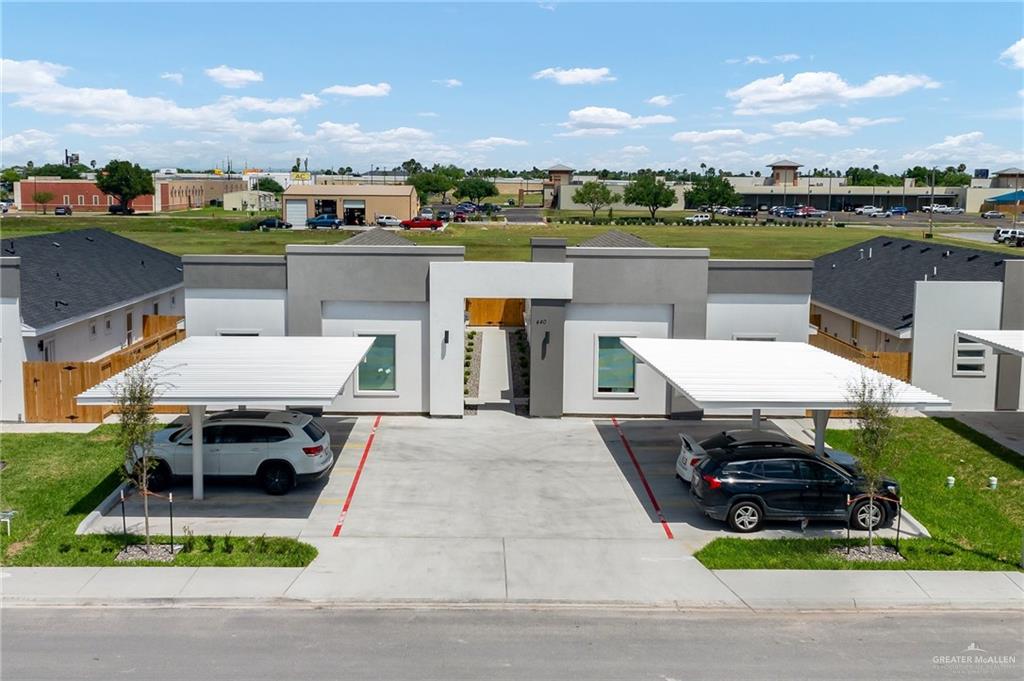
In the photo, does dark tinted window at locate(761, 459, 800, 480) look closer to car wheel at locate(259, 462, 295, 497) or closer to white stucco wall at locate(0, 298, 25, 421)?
car wheel at locate(259, 462, 295, 497)

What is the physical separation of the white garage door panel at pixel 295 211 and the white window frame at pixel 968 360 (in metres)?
81.6

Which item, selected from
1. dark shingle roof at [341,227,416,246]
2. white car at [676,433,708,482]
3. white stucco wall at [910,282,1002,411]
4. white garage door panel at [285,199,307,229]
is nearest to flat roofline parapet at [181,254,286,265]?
dark shingle roof at [341,227,416,246]

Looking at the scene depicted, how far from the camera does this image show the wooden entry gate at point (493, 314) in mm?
44844

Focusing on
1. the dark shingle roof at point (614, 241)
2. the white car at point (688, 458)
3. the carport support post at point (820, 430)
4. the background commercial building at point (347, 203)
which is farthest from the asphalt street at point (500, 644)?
the background commercial building at point (347, 203)

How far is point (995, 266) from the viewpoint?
97.9ft

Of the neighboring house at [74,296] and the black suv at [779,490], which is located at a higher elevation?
the neighboring house at [74,296]

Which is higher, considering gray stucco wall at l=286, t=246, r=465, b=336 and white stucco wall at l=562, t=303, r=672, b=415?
gray stucco wall at l=286, t=246, r=465, b=336

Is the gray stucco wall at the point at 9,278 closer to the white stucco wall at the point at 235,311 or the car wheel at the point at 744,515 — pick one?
the white stucco wall at the point at 235,311

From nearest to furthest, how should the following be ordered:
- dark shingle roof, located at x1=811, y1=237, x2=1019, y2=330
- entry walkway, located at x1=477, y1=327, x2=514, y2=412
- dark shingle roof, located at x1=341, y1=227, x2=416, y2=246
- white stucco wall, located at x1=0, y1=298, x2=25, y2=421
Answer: white stucco wall, located at x1=0, y1=298, x2=25, y2=421
entry walkway, located at x1=477, y1=327, x2=514, y2=412
dark shingle roof, located at x1=811, y1=237, x2=1019, y2=330
dark shingle roof, located at x1=341, y1=227, x2=416, y2=246

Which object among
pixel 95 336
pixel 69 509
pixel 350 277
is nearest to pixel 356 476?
pixel 69 509

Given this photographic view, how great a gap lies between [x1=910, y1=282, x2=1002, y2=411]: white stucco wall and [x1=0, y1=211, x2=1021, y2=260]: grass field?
35580 mm

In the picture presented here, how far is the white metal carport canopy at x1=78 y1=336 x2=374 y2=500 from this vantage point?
18.0m

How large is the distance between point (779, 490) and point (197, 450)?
11220 mm

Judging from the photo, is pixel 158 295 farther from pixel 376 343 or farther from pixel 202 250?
pixel 202 250
